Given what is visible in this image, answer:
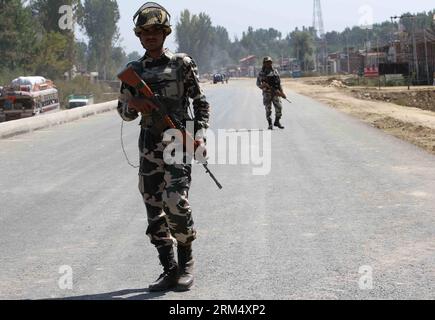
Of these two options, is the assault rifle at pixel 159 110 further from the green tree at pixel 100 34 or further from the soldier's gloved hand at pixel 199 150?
the green tree at pixel 100 34

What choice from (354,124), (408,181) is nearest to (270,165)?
(408,181)

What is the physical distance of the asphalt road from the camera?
450 centimetres

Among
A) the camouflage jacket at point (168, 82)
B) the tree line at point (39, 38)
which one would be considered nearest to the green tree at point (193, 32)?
the tree line at point (39, 38)

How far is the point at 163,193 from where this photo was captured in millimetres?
4363

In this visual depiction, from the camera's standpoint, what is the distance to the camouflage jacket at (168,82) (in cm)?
437

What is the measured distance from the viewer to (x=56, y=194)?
8.48 meters

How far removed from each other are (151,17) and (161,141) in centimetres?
82

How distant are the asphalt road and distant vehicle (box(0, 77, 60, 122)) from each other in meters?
19.2

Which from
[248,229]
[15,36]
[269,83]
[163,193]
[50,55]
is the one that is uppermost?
[15,36]

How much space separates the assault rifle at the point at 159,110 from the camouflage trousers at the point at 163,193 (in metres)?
0.12

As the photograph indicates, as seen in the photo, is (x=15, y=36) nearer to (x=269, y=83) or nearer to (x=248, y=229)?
(x=269, y=83)

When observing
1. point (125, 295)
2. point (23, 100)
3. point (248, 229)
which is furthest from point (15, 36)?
point (125, 295)
